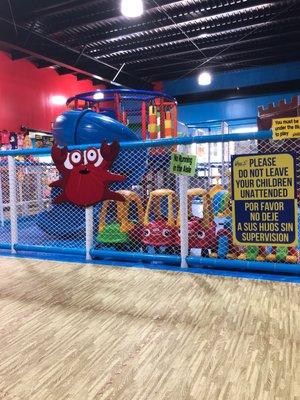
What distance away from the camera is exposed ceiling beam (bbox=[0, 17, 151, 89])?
→ 8.21 meters

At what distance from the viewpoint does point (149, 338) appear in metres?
2.16

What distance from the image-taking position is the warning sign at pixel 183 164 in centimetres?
329

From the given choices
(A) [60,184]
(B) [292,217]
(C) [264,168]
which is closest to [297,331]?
(B) [292,217]

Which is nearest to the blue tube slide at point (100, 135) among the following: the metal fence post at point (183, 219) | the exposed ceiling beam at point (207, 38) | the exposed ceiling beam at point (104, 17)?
the metal fence post at point (183, 219)

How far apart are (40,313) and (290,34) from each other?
10.7 meters

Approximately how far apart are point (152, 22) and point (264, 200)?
7674 millimetres

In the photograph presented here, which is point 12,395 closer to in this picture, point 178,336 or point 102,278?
point 178,336

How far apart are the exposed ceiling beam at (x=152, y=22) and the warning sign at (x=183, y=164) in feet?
20.9

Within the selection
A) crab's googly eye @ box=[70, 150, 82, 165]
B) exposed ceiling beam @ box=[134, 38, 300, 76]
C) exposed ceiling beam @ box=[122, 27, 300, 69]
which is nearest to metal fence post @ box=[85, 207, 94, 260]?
crab's googly eye @ box=[70, 150, 82, 165]

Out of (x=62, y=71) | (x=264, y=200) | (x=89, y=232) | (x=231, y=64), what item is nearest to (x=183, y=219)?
(x=264, y=200)

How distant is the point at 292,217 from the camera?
2.84m

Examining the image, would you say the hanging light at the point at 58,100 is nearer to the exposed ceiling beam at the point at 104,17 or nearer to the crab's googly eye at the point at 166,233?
the exposed ceiling beam at the point at 104,17

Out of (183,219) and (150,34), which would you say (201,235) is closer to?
(183,219)

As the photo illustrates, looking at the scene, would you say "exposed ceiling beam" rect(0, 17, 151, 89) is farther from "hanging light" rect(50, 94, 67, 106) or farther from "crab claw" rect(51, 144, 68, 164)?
"crab claw" rect(51, 144, 68, 164)
